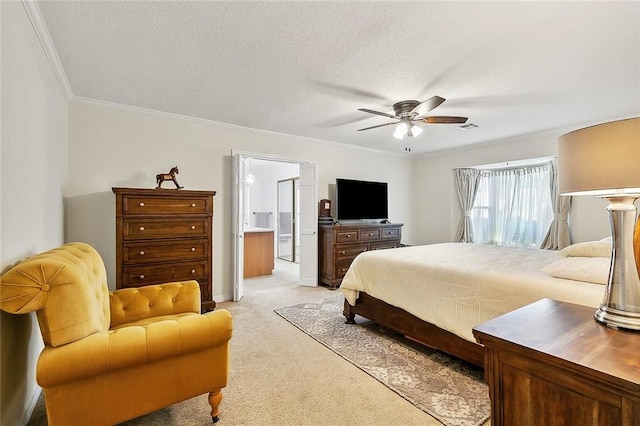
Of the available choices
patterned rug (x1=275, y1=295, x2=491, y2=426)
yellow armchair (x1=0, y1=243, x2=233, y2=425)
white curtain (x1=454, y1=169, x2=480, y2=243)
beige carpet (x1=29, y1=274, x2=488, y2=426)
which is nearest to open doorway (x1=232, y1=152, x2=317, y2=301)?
patterned rug (x1=275, y1=295, x2=491, y2=426)

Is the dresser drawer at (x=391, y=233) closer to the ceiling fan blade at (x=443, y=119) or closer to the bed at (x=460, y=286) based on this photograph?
the bed at (x=460, y=286)

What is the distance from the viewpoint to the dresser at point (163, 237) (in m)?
2.89

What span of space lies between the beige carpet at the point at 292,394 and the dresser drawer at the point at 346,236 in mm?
2058

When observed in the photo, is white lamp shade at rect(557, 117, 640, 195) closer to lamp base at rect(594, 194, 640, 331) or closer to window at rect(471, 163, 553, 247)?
lamp base at rect(594, 194, 640, 331)

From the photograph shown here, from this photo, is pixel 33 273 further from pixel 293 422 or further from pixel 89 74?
pixel 89 74

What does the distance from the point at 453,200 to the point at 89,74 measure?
5.81 m

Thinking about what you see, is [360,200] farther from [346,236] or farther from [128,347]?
[128,347]

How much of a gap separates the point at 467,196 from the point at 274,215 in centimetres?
490

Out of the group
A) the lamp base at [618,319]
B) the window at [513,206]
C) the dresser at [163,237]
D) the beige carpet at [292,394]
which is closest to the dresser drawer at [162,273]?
the dresser at [163,237]

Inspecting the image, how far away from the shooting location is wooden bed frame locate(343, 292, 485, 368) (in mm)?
2142

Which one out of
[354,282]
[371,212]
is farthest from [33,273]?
[371,212]

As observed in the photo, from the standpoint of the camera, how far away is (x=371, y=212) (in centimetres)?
553

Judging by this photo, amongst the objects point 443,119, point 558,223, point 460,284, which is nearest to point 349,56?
point 443,119

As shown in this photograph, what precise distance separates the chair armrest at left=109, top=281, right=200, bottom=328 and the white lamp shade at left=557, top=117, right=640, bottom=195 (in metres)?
2.40
